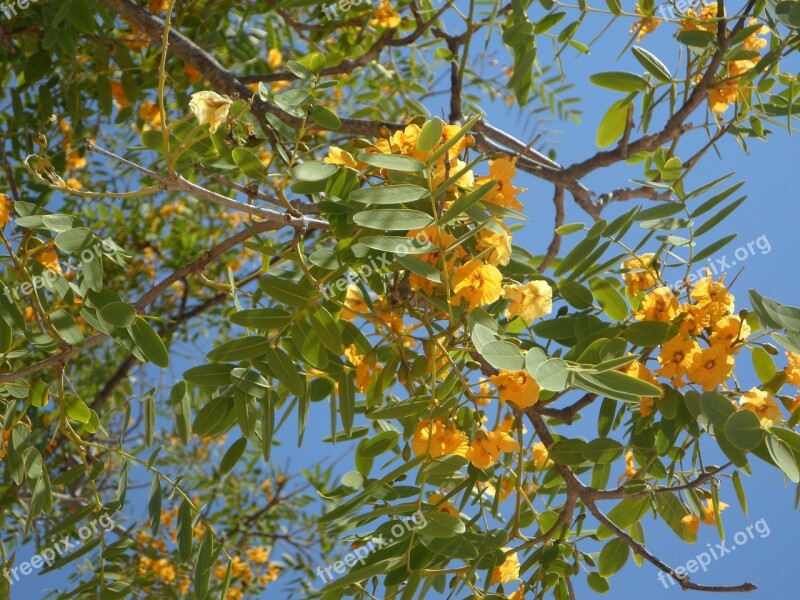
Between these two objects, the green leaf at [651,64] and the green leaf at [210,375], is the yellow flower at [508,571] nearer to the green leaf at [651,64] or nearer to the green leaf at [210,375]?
the green leaf at [210,375]

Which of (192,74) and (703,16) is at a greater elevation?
(192,74)

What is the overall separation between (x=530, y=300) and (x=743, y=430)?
0.63ft

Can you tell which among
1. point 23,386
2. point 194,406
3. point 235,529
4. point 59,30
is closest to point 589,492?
point 23,386

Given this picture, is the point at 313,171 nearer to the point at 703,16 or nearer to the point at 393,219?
the point at 393,219

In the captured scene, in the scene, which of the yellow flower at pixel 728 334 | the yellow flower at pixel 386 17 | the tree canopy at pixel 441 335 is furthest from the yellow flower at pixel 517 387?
the yellow flower at pixel 386 17

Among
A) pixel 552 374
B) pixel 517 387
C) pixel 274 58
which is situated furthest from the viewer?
pixel 274 58

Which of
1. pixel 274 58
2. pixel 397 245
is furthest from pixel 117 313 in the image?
pixel 274 58

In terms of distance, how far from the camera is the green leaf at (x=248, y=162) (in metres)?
0.73

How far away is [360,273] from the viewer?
2.60 ft

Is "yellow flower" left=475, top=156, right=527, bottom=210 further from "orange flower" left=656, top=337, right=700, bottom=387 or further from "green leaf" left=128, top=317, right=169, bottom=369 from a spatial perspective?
"green leaf" left=128, top=317, right=169, bottom=369

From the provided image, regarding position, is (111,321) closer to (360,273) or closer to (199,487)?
(360,273)

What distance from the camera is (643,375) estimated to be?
76 cm

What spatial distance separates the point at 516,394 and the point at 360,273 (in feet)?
0.61

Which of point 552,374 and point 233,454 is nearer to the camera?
point 552,374
